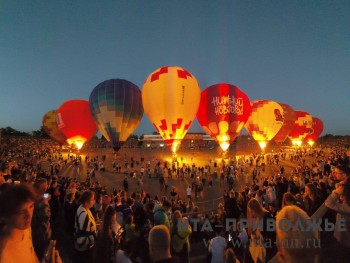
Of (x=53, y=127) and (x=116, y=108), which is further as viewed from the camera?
(x=53, y=127)

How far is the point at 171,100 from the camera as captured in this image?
1634 centimetres

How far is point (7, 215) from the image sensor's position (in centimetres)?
167

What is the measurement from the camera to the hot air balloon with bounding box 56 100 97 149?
78.3 ft

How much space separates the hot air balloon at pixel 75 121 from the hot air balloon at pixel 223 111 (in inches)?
438

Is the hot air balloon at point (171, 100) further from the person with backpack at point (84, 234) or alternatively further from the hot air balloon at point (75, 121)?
the person with backpack at point (84, 234)

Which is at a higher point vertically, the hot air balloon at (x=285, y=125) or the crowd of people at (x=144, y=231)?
the hot air balloon at (x=285, y=125)

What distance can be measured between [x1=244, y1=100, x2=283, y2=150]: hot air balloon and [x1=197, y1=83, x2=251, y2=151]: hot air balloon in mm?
5514

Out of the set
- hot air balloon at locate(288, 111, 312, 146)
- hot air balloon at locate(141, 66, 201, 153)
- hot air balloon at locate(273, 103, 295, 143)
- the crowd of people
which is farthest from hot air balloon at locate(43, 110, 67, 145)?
hot air balloon at locate(288, 111, 312, 146)

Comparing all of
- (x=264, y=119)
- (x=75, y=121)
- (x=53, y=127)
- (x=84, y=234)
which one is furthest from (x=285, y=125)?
(x=84, y=234)

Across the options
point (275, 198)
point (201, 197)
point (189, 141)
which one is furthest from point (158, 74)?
point (189, 141)

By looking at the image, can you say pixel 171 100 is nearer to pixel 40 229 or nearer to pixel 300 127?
pixel 40 229

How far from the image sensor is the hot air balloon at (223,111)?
18062mm

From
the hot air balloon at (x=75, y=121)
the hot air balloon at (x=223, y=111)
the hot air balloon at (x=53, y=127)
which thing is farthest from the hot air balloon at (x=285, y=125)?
the hot air balloon at (x=53, y=127)

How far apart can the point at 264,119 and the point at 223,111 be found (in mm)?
7806
